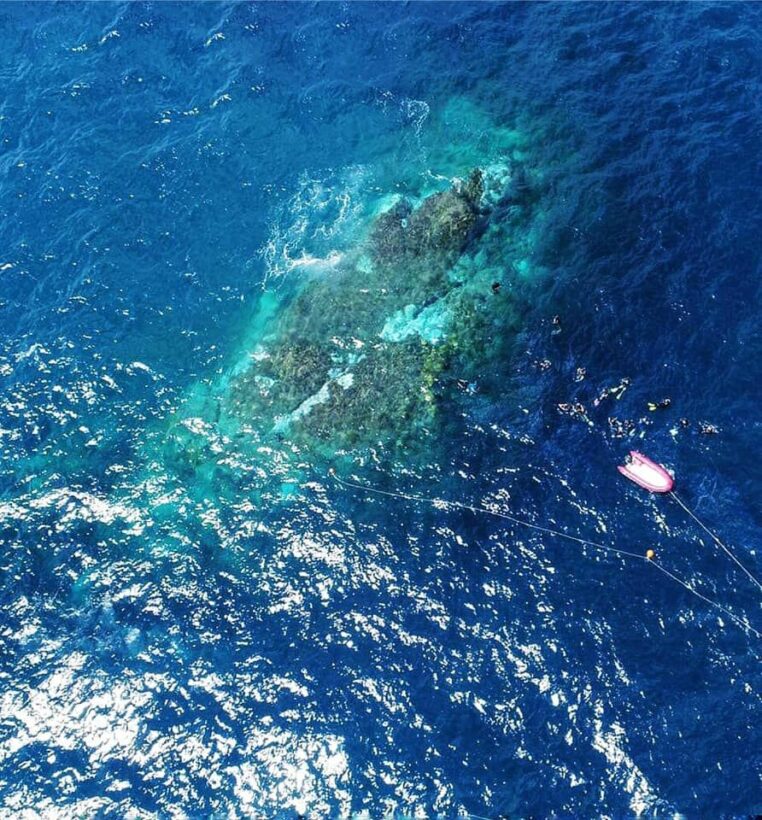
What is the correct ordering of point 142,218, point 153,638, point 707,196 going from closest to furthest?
point 153,638 < point 707,196 < point 142,218

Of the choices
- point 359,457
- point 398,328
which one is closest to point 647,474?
point 359,457

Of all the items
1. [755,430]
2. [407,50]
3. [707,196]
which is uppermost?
[407,50]

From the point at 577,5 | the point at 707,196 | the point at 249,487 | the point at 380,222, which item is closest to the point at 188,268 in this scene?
the point at 380,222

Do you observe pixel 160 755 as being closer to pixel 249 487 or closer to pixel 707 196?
pixel 249 487

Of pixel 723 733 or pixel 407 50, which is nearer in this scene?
pixel 723 733

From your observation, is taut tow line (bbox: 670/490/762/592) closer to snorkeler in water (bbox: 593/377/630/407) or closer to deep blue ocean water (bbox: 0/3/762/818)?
deep blue ocean water (bbox: 0/3/762/818)

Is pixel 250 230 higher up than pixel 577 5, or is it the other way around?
pixel 577 5

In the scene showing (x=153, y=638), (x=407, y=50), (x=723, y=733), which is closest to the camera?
(x=723, y=733)
